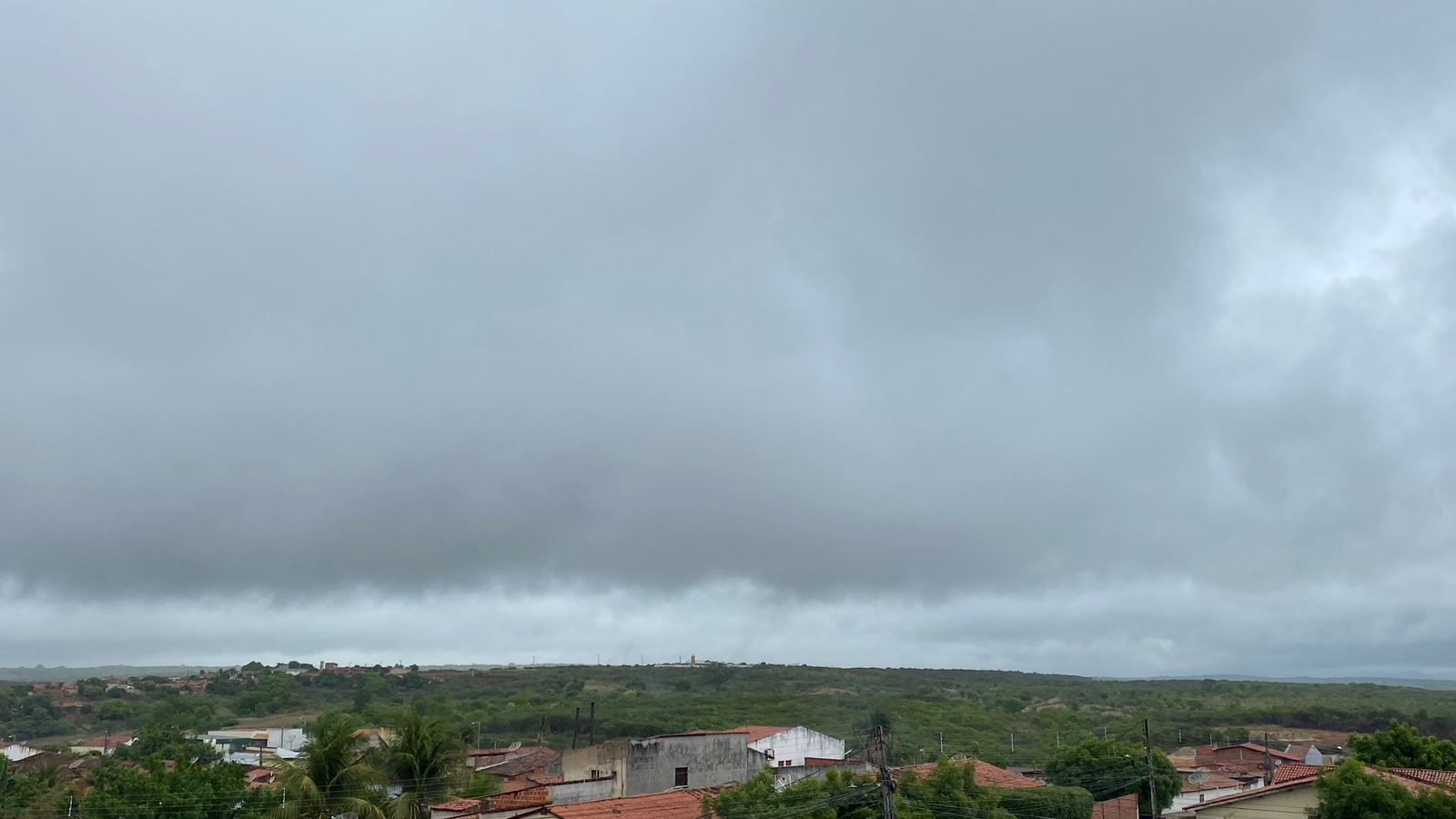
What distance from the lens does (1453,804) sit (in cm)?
3625

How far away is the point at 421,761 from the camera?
46.2m

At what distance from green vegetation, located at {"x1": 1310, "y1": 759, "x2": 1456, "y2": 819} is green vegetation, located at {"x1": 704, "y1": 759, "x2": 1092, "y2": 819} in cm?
1141

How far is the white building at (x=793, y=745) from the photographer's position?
64.8 metres

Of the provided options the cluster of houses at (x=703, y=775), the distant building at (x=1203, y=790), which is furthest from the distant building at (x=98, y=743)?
the distant building at (x=1203, y=790)

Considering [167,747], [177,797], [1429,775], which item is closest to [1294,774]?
[1429,775]

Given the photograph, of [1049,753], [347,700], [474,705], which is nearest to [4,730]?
[347,700]

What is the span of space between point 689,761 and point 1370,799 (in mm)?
29252

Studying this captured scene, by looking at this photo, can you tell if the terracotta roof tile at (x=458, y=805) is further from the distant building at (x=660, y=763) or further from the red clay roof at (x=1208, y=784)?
the red clay roof at (x=1208, y=784)

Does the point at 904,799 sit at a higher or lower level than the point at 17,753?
higher

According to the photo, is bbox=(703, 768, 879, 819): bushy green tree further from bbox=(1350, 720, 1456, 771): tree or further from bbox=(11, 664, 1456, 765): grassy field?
bbox=(11, 664, 1456, 765): grassy field

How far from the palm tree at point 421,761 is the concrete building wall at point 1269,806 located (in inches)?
1283

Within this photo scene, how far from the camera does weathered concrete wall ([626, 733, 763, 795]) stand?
2041 inches

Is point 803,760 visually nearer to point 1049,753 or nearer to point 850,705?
point 1049,753

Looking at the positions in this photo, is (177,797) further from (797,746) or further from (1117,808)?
(1117,808)
